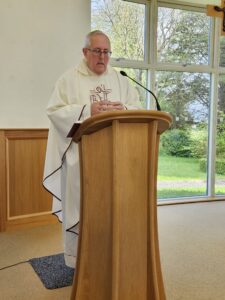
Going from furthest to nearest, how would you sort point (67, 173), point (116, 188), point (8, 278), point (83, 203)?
point (8, 278)
point (67, 173)
point (83, 203)
point (116, 188)

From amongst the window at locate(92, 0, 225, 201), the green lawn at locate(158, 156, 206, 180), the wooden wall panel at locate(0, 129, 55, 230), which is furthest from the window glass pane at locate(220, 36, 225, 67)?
the wooden wall panel at locate(0, 129, 55, 230)

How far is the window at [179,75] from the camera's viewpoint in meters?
4.16

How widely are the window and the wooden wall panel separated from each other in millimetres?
1474

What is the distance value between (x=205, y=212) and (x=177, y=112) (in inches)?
52.6

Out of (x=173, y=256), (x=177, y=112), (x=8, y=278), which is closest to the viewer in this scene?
(x=8, y=278)

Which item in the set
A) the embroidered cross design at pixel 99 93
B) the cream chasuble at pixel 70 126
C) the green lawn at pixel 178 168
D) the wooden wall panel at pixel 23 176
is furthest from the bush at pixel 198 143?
the embroidered cross design at pixel 99 93

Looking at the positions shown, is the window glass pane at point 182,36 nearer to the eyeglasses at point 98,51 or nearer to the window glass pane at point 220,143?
the window glass pane at point 220,143

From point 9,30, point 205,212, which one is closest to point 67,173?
point 9,30

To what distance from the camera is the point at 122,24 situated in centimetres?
412

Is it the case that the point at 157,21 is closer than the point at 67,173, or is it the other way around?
the point at 67,173

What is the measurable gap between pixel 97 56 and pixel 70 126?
0.49 m

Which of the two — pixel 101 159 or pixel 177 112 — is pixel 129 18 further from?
pixel 101 159

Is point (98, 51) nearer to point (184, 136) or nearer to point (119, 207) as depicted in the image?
point (119, 207)

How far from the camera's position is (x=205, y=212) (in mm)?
4113
